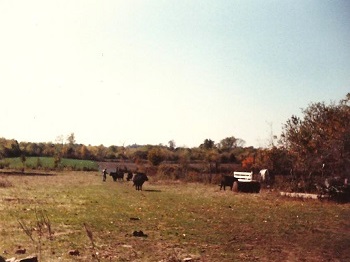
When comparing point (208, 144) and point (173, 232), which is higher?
point (208, 144)

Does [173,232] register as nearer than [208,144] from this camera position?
Yes

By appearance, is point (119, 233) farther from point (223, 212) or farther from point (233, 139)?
point (233, 139)

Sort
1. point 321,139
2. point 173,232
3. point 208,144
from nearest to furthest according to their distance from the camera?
point 173,232 < point 321,139 < point 208,144

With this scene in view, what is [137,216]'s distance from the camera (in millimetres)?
15617

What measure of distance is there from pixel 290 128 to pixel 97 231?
87.0ft

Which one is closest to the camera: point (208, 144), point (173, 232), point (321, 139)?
point (173, 232)

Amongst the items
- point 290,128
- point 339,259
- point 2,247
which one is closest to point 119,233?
point 2,247

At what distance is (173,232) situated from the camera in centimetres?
1230

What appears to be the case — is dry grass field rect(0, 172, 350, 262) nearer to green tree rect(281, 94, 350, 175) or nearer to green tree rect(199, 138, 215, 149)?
green tree rect(281, 94, 350, 175)

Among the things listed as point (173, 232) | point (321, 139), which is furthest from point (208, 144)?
point (173, 232)

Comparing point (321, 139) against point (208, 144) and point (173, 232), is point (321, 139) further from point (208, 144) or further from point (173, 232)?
point (208, 144)

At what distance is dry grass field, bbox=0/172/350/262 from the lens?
9.39 metres

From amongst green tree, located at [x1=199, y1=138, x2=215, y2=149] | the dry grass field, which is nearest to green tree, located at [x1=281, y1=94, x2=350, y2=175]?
the dry grass field

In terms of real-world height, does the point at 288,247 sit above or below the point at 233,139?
below
